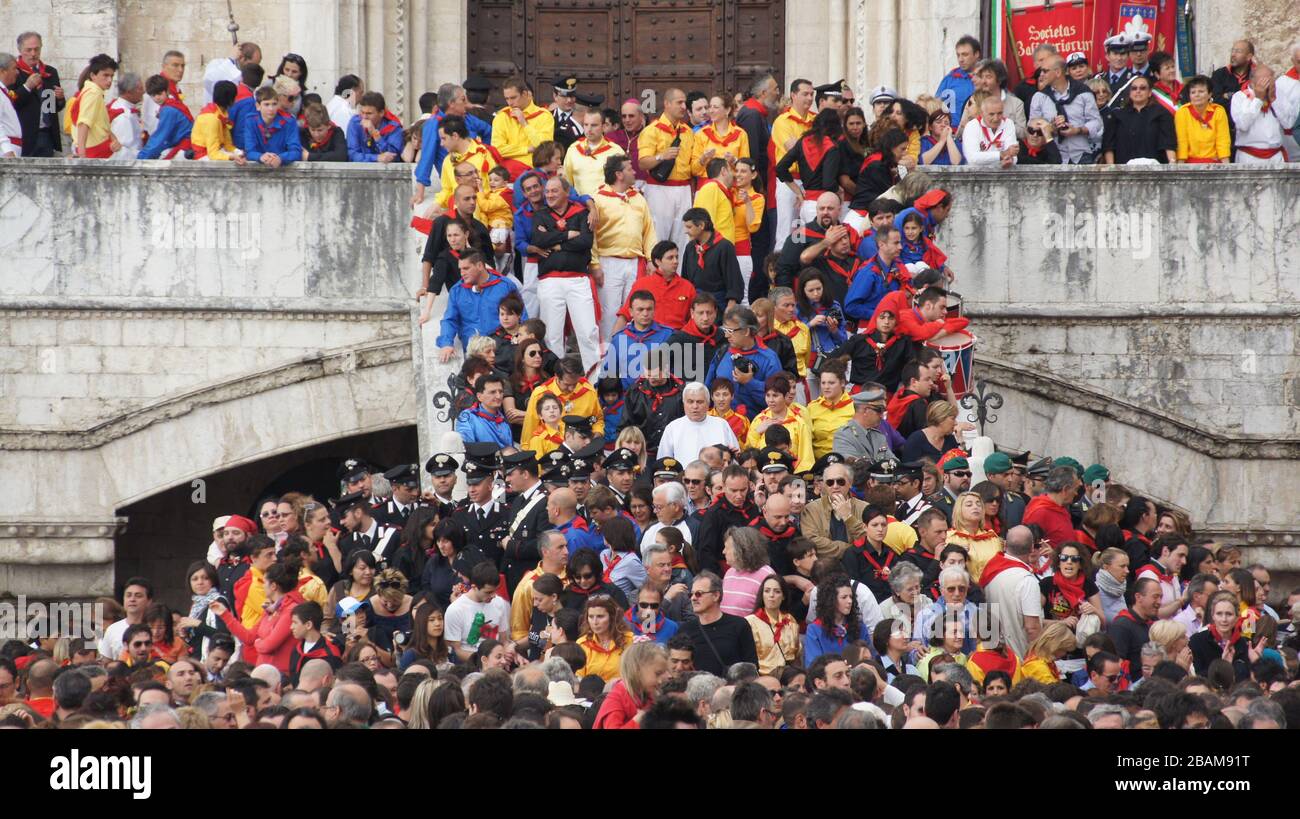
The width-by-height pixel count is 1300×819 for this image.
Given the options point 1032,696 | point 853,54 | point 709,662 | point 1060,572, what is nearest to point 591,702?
point 709,662

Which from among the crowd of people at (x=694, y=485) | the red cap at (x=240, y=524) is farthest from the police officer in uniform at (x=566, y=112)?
the red cap at (x=240, y=524)

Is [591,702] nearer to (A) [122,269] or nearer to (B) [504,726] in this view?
(B) [504,726]

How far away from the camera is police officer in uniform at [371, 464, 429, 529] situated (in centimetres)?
1570

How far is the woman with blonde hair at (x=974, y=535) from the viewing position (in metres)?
14.4

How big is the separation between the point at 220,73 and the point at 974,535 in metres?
8.95

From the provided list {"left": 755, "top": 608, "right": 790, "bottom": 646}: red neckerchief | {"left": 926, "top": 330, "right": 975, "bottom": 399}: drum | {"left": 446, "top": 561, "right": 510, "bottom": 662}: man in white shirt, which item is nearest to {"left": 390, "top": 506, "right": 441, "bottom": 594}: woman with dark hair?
{"left": 446, "top": 561, "right": 510, "bottom": 662}: man in white shirt

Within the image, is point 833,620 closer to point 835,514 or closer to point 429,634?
point 835,514

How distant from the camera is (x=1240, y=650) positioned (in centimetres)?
1414

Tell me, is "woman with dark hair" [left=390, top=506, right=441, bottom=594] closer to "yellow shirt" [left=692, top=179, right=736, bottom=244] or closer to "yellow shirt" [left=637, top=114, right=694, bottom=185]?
"yellow shirt" [left=692, top=179, right=736, bottom=244]

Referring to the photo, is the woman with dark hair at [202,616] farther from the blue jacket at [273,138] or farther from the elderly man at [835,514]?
the blue jacket at [273,138]

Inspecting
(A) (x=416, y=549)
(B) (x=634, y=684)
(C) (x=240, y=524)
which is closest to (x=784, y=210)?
(A) (x=416, y=549)

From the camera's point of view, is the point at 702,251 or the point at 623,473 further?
the point at 702,251

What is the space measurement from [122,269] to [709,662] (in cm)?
887

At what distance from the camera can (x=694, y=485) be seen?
15156mm
